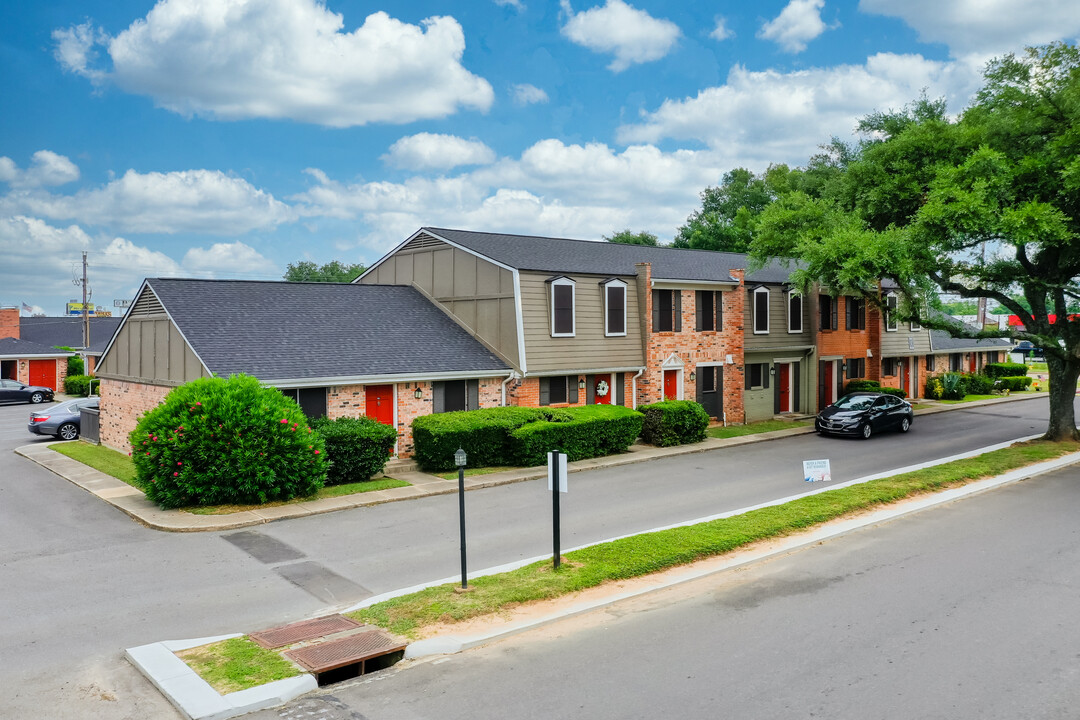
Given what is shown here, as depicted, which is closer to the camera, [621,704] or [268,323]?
[621,704]

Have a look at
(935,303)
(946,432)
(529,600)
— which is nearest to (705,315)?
(935,303)

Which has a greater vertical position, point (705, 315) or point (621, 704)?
point (705, 315)

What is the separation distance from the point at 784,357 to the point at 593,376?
34.3 ft

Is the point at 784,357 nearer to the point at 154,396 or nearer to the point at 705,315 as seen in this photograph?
the point at 705,315

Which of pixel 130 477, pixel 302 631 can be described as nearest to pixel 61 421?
pixel 130 477

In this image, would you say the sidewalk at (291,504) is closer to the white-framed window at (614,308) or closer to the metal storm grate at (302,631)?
the white-framed window at (614,308)

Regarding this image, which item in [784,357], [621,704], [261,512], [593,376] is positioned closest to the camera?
[621,704]

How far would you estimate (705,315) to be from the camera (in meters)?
29.0

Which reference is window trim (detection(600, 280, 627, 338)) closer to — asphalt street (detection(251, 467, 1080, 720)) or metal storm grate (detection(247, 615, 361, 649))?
asphalt street (detection(251, 467, 1080, 720))

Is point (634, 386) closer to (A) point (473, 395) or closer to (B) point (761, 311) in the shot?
(A) point (473, 395)

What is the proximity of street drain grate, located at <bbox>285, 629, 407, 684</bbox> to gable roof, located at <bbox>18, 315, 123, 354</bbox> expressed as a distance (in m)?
48.2

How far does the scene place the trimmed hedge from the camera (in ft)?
80.8

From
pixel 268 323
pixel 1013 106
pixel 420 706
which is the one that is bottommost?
pixel 420 706

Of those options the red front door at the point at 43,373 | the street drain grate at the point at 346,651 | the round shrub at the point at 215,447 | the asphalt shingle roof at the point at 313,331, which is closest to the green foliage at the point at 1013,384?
the asphalt shingle roof at the point at 313,331
